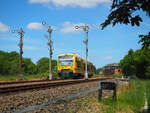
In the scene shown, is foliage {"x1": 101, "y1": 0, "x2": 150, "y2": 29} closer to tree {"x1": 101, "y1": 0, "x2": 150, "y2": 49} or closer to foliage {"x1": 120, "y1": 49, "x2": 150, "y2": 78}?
tree {"x1": 101, "y1": 0, "x2": 150, "y2": 49}

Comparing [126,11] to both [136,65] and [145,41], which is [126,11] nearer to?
[145,41]

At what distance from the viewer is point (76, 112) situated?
4930 mm

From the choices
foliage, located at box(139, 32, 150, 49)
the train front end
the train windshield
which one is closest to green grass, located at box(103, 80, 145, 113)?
foliage, located at box(139, 32, 150, 49)

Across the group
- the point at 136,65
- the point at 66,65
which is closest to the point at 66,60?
the point at 66,65

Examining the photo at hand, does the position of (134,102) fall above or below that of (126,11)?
below

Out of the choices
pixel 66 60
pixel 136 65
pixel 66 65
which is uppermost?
pixel 66 60

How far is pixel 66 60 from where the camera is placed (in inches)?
915

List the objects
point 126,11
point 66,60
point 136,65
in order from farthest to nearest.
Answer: point 66,60 < point 136,65 < point 126,11

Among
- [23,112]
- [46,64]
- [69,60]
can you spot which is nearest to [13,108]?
[23,112]

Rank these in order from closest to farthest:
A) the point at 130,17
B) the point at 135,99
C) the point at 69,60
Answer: the point at 130,17 → the point at 135,99 → the point at 69,60

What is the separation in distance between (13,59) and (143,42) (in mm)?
104131

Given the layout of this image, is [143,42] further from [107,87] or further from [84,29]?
[84,29]

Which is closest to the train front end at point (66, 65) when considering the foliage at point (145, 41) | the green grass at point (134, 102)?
the green grass at point (134, 102)

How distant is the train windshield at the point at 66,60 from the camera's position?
2281 centimetres
